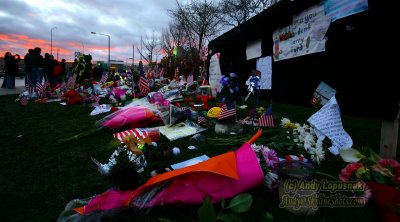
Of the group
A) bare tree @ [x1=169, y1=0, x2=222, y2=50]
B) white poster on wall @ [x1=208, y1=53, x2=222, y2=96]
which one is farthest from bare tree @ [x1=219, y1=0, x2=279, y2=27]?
white poster on wall @ [x1=208, y1=53, x2=222, y2=96]

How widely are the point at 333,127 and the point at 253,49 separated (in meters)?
4.43

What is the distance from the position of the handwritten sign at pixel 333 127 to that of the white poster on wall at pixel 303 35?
180cm

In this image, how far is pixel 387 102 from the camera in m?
2.58

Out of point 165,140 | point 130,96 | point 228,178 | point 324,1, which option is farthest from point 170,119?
point 130,96

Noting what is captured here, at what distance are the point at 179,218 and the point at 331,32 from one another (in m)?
4.05

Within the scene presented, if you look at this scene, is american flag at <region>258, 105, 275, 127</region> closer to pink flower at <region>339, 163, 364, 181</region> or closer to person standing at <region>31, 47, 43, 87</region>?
pink flower at <region>339, 163, 364, 181</region>

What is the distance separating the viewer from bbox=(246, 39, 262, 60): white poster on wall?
6.70 m

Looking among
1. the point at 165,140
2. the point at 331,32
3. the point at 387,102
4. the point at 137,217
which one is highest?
the point at 331,32

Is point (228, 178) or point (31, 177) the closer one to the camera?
point (228, 178)

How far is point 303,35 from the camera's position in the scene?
4945mm

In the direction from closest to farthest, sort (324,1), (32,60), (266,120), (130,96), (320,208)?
1. (320,208)
2. (266,120)
3. (324,1)
4. (130,96)
5. (32,60)

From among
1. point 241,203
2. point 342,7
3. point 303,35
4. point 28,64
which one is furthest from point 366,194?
point 28,64

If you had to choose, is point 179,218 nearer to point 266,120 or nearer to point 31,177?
point 31,177

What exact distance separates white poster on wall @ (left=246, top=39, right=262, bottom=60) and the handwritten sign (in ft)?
12.6
